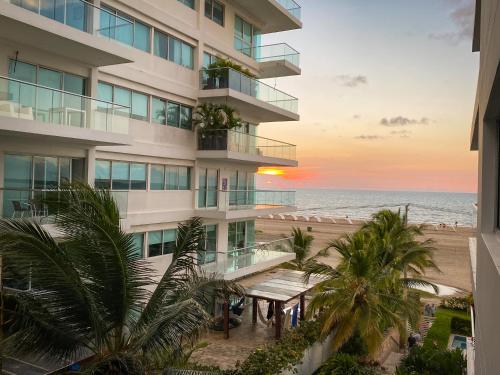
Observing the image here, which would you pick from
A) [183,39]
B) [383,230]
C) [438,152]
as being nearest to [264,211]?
[383,230]

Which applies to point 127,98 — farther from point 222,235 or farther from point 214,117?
point 222,235

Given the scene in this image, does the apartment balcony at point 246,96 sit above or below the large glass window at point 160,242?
above

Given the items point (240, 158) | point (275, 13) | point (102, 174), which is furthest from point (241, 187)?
point (102, 174)

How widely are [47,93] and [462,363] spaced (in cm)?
1437

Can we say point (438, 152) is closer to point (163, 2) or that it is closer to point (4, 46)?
point (163, 2)

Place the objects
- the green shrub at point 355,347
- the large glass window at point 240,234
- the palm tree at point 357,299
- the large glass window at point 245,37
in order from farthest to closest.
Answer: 1. the large glass window at point 240,234
2. the large glass window at point 245,37
3. the green shrub at point 355,347
4. the palm tree at point 357,299

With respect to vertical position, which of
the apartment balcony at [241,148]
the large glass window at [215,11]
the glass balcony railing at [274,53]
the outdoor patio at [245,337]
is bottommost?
the outdoor patio at [245,337]

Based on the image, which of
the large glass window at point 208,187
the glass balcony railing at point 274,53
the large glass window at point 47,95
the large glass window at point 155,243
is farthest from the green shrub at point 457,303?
the large glass window at point 47,95

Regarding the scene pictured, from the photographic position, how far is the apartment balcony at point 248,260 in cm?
2108

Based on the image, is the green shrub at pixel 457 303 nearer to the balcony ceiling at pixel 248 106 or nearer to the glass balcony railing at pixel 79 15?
the balcony ceiling at pixel 248 106

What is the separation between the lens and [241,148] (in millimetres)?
23609

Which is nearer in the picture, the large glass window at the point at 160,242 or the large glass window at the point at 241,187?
the large glass window at the point at 160,242

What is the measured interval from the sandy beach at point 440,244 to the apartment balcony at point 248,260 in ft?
14.9

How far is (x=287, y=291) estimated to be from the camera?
779 inches
